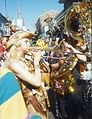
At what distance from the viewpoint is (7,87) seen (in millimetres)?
1399

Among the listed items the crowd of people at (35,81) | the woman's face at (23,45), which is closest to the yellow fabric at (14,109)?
the crowd of people at (35,81)

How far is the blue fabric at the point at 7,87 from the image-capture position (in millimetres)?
1383

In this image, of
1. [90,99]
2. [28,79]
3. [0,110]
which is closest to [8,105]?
[0,110]

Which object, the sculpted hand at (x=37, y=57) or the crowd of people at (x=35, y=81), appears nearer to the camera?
the crowd of people at (x=35, y=81)

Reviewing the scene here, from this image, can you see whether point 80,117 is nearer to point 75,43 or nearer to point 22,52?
point 75,43

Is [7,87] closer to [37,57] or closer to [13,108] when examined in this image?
[13,108]

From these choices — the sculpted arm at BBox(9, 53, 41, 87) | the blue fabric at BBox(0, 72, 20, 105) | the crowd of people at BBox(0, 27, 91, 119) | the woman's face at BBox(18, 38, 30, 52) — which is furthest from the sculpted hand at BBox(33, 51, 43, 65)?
the blue fabric at BBox(0, 72, 20, 105)

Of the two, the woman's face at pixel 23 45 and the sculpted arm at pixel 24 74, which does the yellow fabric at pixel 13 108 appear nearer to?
the sculpted arm at pixel 24 74

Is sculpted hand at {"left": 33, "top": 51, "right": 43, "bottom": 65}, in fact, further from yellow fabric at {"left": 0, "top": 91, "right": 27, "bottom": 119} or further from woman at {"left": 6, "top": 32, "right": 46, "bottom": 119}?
yellow fabric at {"left": 0, "top": 91, "right": 27, "bottom": 119}

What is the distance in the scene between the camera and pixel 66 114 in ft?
22.3

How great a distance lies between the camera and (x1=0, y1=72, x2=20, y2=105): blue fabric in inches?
54.4

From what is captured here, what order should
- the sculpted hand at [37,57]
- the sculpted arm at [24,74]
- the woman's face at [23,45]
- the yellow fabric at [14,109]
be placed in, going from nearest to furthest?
the yellow fabric at [14,109]
the sculpted arm at [24,74]
the woman's face at [23,45]
the sculpted hand at [37,57]

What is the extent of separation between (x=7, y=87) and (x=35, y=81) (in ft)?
6.18

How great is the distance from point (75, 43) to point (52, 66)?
79 cm
